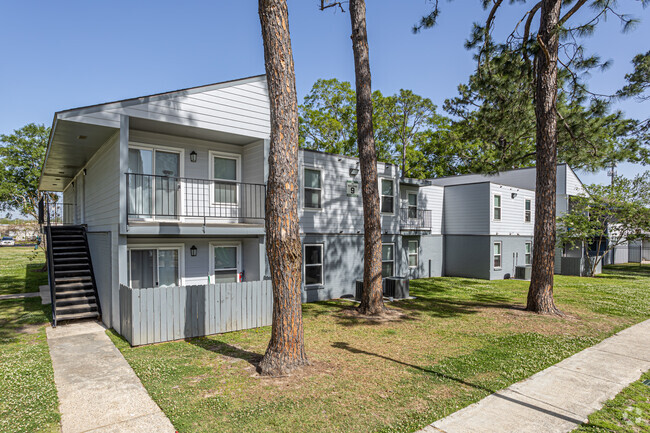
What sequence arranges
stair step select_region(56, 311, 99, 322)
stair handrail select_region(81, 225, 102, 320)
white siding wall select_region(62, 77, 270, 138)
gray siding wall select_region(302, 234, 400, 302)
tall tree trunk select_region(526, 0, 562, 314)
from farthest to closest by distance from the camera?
gray siding wall select_region(302, 234, 400, 302)
tall tree trunk select_region(526, 0, 562, 314)
stair handrail select_region(81, 225, 102, 320)
stair step select_region(56, 311, 99, 322)
white siding wall select_region(62, 77, 270, 138)

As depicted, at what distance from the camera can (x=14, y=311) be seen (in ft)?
36.3

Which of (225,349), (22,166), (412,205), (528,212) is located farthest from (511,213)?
(22,166)

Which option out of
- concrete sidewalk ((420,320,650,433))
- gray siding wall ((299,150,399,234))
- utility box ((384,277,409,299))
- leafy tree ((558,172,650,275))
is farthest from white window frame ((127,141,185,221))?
leafy tree ((558,172,650,275))

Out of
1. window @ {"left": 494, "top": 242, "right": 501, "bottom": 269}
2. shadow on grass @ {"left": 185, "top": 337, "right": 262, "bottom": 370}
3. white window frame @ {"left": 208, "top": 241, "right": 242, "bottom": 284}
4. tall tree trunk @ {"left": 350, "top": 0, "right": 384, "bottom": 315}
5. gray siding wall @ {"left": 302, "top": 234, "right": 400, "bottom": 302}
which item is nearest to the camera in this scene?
shadow on grass @ {"left": 185, "top": 337, "right": 262, "bottom": 370}

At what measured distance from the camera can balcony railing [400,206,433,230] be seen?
679 inches

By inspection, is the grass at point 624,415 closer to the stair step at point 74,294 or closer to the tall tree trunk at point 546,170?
the tall tree trunk at point 546,170

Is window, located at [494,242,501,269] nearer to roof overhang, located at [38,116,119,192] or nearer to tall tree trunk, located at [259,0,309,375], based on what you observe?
tall tree trunk, located at [259,0,309,375]

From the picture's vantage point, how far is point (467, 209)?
19.6 m

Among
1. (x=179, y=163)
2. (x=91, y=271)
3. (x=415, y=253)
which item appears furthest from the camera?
(x=415, y=253)

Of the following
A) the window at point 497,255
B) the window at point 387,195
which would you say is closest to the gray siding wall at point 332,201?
the window at point 387,195

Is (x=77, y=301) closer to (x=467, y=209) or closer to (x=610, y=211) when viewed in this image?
(x=467, y=209)

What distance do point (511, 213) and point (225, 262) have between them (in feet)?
52.3

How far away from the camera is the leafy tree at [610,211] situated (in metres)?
19.5

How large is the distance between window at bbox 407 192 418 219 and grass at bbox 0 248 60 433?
14.4 metres
